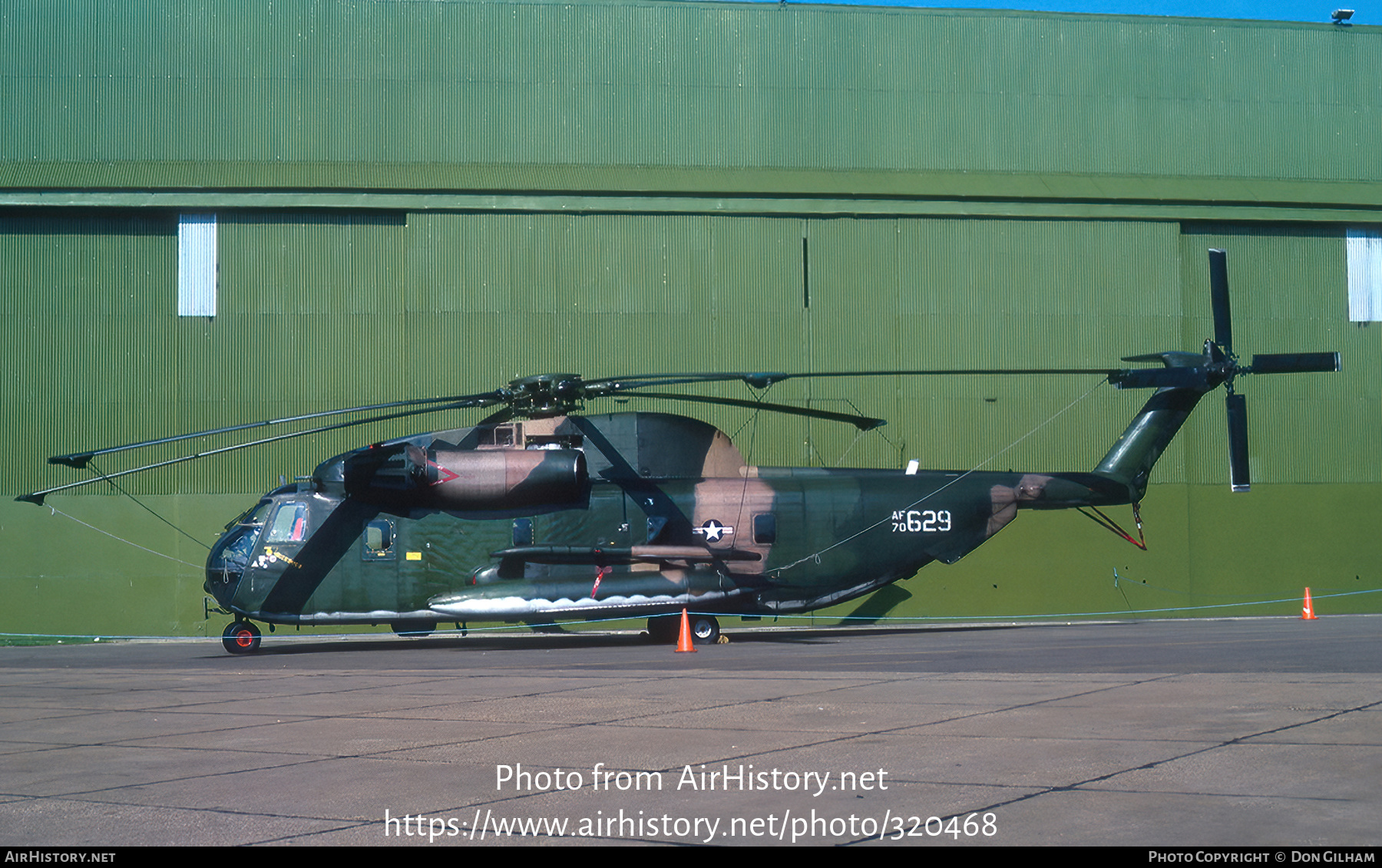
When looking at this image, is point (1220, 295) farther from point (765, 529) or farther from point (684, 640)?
point (684, 640)

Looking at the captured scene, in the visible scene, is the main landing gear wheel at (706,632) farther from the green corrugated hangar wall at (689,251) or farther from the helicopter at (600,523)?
the green corrugated hangar wall at (689,251)

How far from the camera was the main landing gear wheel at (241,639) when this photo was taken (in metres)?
19.3

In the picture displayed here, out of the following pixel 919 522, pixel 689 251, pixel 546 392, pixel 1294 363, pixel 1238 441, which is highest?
pixel 689 251

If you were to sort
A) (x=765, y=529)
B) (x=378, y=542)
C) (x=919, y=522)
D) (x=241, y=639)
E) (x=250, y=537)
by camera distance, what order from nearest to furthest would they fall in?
(x=250, y=537) < (x=241, y=639) < (x=378, y=542) < (x=765, y=529) < (x=919, y=522)

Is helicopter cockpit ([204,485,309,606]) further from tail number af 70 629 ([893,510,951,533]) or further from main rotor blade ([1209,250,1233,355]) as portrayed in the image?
main rotor blade ([1209,250,1233,355])

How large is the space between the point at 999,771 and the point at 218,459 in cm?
2242

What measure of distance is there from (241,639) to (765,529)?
8.89 meters

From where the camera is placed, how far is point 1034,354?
2705cm

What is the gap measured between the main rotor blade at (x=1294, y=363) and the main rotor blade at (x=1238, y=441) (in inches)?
24.4

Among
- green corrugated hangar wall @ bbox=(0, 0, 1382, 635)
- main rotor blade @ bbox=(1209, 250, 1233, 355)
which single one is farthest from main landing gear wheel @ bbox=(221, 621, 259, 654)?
main rotor blade @ bbox=(1209, 250, 1233, 355)

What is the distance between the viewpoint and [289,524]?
19.3 meters

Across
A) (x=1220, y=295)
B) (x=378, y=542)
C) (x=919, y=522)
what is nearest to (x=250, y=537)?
(x=378, y=542)

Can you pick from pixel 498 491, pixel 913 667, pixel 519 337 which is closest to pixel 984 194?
pixel 519 337

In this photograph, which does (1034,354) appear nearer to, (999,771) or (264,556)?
(264,556)
